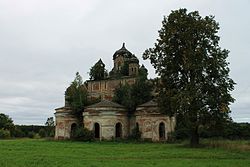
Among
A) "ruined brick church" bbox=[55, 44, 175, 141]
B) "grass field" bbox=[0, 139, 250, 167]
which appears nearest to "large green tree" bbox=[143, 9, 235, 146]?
"grass field" bbox=[0, 139, 250, 167]

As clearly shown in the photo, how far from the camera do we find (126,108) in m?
50.0

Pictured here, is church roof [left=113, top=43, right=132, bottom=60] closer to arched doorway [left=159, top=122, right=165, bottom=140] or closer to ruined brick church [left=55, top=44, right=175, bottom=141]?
ruined brick church [left=55, top=44, right=175, bottom=141]

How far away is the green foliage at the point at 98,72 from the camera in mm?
66438

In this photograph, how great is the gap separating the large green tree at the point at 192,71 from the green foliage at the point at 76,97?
19095 mm

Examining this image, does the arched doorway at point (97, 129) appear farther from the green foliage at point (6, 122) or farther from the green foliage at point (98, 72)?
the green foliage at point (6, 122)

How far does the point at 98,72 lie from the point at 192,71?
34289 millimetres

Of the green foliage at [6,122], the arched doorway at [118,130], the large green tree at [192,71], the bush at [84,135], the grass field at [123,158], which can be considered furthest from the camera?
the green foliage at [6,122]


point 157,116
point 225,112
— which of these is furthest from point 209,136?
point 225,112

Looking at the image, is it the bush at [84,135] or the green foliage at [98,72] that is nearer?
the bush at [84,135]

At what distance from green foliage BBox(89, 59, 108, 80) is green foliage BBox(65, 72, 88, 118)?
1117 cm

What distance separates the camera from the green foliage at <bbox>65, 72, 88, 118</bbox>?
52406 mm

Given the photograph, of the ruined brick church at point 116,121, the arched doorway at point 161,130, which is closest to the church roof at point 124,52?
the ruined brick church at point 116,121

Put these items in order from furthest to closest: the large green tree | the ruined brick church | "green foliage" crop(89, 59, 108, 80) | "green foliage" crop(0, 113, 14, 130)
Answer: "green foliage" crop(0, 113, 14, 130)
"green foliage" crop(89, 59, 108, 80)
the ruined brick church
the large green tree

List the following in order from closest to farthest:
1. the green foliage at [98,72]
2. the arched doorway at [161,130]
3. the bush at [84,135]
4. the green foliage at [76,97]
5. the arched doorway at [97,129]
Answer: the arched doorway at [161,130]
the bush at [84,135]
the arched doorway at [97,129]
the green foliage at [76,97]
the green foliage at [98,72]
